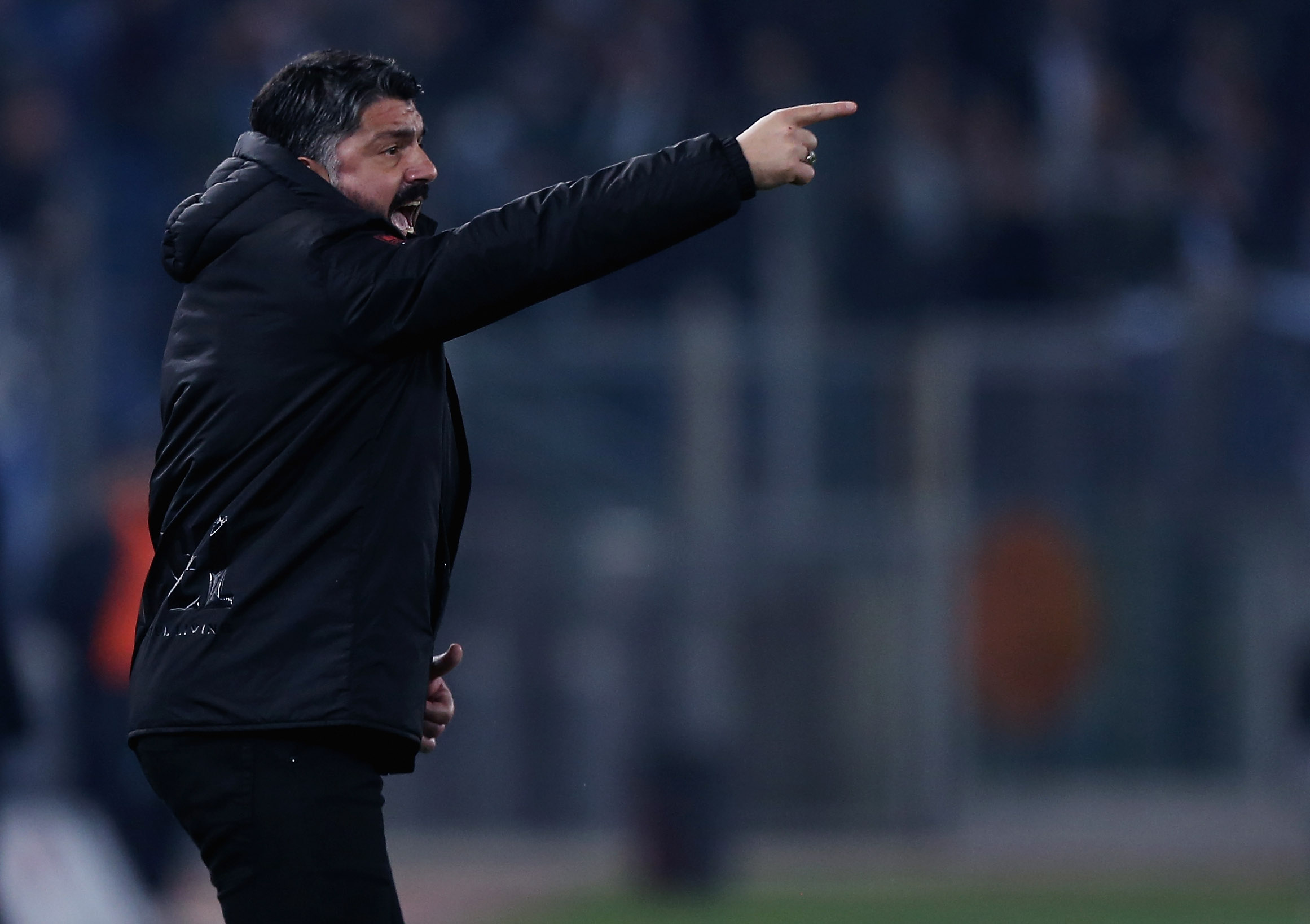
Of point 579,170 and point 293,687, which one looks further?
point 579,170

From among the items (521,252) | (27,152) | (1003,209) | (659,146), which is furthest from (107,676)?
(521,252)

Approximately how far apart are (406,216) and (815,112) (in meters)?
0.65

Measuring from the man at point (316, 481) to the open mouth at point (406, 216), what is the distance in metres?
0.12

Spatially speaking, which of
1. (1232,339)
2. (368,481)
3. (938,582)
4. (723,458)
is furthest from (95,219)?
(368,481)

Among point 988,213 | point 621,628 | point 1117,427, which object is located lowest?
point 621,628

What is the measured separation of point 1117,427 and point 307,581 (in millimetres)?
9536

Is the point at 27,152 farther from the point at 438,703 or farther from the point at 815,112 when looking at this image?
the point at 815,112

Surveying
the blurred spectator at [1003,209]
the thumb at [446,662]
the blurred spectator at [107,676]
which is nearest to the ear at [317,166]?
the thumb at [446,662]

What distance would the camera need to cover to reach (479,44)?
1267cm

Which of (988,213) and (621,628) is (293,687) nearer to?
(621,628)

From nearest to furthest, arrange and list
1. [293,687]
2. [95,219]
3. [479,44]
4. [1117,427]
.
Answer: [293,687] → [95,219] → [1117,427] → [479,44]

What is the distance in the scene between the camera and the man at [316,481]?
2787 mm

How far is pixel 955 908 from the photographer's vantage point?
9.92 m

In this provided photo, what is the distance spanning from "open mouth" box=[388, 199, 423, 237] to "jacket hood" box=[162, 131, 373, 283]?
0.11 metres
